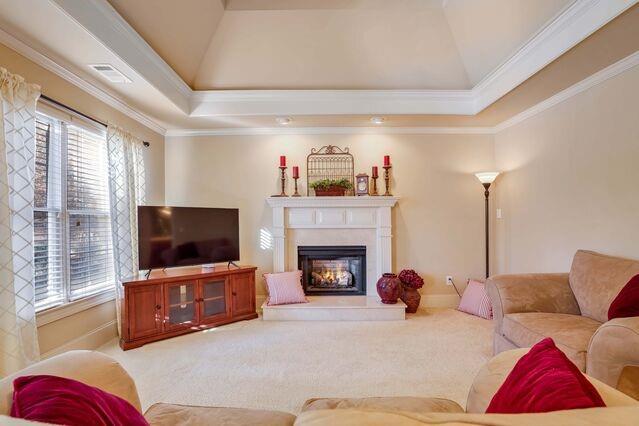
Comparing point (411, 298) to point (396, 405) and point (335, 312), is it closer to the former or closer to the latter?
point (335, 312)

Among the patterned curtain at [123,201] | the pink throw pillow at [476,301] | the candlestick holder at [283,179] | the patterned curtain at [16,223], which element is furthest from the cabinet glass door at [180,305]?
the pink throw pillow at [476,301]

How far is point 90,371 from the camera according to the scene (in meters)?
1.07

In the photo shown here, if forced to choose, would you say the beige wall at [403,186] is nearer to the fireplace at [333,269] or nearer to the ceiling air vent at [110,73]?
the fireplace at [333,269]

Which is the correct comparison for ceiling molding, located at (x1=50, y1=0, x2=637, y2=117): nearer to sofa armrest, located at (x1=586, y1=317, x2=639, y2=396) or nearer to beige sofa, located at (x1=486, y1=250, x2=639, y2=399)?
beige sofa, located at (x1=486, y1=250, x2=639, y2=399)

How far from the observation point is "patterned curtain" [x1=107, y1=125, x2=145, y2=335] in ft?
10.6

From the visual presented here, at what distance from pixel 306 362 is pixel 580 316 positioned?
7.27 ft

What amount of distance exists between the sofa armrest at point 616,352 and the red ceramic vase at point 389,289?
7.24ft

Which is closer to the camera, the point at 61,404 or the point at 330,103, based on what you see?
the point at 61,404

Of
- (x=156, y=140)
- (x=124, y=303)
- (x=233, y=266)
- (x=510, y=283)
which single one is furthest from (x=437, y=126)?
(x=124, y=303)

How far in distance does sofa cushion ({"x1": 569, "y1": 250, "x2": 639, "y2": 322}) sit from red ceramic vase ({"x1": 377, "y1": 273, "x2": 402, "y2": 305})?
5.73 ft

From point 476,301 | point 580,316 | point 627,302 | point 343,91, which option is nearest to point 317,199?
point 343,91

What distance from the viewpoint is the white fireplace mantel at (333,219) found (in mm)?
4266

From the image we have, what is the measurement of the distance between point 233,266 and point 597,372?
3.50 meters

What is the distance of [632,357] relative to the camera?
1545mm
